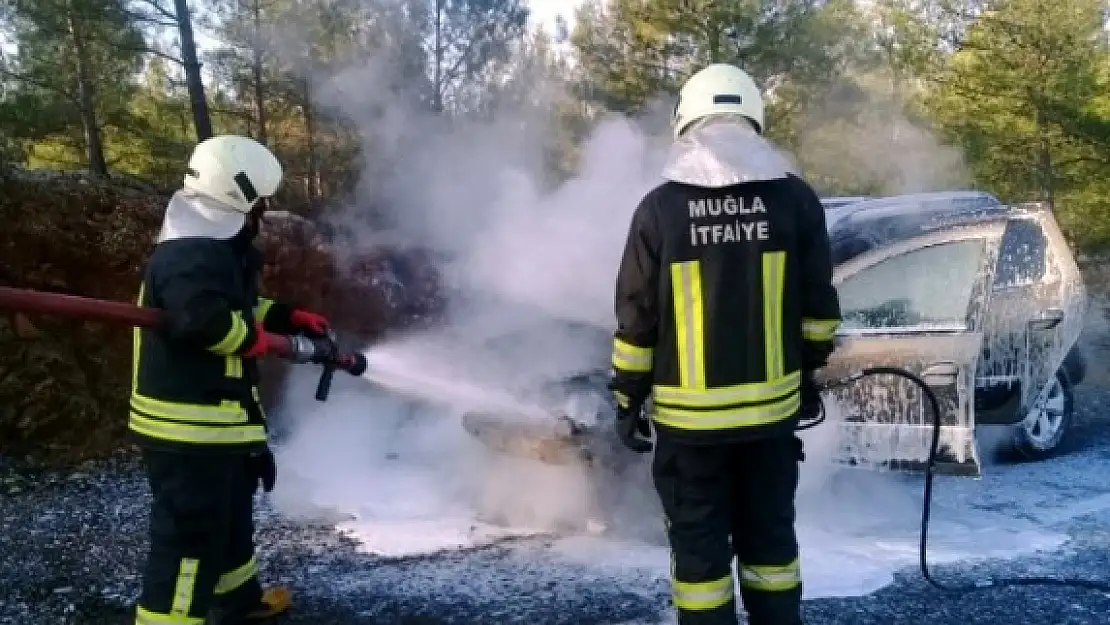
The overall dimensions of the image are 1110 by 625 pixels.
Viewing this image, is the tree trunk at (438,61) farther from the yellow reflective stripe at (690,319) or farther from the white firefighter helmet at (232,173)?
the yellow reflective stripe at (690,319)

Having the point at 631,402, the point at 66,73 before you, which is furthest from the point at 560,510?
the point at 66,73

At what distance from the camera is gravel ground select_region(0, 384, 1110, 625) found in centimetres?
361

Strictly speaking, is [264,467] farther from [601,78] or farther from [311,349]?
[601,78]

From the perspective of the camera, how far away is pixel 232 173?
10.4 feet

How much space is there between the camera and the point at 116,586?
13.2 feet

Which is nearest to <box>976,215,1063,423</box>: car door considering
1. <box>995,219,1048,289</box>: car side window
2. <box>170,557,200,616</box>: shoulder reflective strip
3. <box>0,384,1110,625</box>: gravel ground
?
<box>995,219,1048,289</box>: car side window

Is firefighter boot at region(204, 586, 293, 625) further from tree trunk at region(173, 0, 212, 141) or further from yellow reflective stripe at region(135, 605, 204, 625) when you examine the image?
tree trunk at region(173, 0, 212, 141)

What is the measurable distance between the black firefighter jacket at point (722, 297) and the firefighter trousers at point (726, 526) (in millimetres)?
105

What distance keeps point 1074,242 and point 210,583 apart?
1504 centimetres

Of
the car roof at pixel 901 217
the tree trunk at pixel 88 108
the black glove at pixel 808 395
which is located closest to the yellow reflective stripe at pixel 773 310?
the black glove at pixel 808 395

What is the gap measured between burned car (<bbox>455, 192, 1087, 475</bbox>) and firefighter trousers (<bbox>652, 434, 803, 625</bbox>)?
162 cm

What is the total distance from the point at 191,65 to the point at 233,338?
8614 millimetres

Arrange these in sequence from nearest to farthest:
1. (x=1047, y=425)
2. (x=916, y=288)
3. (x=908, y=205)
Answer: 1. (x=916, y=288)
2. (x=1047, y=425)
3. (x=908, y=205)

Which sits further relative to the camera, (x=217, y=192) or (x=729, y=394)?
(x=217, y=192)
